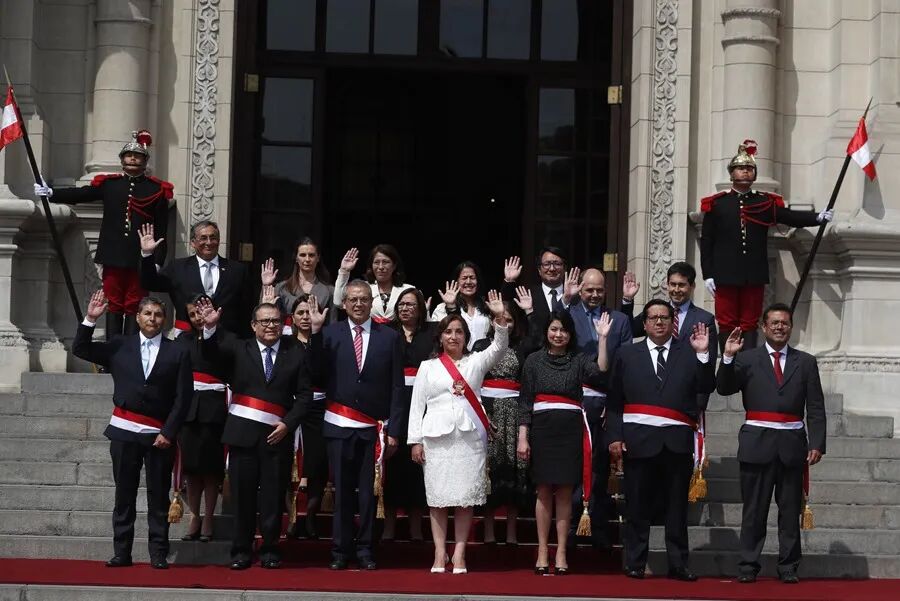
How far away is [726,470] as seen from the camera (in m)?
12.5

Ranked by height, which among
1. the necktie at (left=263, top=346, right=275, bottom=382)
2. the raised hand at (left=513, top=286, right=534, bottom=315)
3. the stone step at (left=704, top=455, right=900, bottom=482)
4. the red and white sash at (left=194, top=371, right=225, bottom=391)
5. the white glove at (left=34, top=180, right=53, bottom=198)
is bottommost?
the stone step at (left=704, top=455, right=900, bottom=482)

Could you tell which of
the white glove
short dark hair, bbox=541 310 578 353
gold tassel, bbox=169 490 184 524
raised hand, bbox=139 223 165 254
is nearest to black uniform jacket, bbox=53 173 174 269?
the white glove

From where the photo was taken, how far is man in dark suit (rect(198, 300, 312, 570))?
1094cm

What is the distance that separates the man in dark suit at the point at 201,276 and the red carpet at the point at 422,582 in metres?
2.20

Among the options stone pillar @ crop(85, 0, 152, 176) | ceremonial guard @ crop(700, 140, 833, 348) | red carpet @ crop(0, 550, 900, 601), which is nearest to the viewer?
red carpet @ crop(0, 550, 900, 601)

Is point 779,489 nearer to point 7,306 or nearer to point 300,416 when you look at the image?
point 300,416

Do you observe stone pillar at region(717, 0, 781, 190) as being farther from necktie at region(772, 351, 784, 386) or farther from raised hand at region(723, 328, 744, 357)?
raised hand at region(723, 328, 744, 357)

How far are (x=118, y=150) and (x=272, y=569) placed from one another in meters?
5.18

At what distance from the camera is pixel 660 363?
11352 mm

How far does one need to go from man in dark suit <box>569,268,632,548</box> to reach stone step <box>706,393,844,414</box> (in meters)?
1.72

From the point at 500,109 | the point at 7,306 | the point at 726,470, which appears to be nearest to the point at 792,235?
the point at 726,470

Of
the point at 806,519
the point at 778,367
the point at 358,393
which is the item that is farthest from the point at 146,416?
the point at 806,519

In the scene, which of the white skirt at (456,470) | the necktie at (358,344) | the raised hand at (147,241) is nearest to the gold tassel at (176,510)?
the necktie at (358,344)

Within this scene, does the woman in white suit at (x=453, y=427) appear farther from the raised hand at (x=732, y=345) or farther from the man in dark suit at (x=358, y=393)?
the raised hand at (x=732, y=345)
